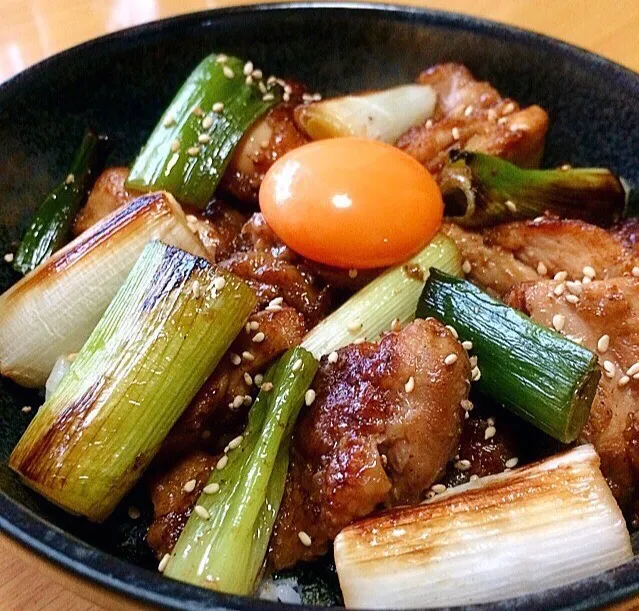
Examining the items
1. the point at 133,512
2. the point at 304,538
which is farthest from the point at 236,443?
the point at 133,512

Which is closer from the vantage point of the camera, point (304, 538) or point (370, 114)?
point (304, 538)

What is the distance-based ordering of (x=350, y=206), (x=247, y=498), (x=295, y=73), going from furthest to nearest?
(x=295, y=73) < (x=350, y=206) < (x=247, y=498)

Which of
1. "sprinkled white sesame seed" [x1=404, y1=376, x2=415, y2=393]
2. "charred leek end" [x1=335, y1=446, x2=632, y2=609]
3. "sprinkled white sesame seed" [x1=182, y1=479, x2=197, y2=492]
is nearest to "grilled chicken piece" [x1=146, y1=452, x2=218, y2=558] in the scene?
"sprinkled white sesame seed" [x1=182, y1=479, x2=197, y2=492]

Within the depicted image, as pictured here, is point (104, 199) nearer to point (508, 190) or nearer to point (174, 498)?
point (174, 498)

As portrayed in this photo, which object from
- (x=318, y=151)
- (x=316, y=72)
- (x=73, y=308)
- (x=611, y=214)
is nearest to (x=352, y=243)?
(x=318, y=151)

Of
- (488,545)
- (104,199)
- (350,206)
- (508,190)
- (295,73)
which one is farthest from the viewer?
(295,73)

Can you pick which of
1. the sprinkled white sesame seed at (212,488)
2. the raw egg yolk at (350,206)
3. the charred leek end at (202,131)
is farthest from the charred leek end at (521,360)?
the charred leek end at (202,131)

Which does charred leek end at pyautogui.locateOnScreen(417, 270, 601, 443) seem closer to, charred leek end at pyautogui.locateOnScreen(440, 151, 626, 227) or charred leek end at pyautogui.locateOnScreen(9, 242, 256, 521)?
charred leek end at pyautogui.locateOnScreen(440, 151, 626, 227)

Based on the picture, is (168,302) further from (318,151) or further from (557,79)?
(557,79)
